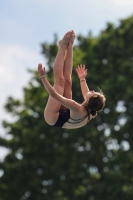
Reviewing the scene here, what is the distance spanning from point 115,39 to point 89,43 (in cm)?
206

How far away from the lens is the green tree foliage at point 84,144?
22219mm

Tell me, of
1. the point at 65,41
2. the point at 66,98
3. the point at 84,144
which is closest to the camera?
the point at 66,98

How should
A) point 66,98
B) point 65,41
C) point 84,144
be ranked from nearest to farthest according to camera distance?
point 66,98
point 65,41
point 84,144

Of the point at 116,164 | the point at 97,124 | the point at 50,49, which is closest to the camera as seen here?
the point at 116,164

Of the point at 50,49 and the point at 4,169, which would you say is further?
the point at 50,49

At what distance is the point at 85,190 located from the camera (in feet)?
72.7

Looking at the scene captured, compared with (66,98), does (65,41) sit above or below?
above

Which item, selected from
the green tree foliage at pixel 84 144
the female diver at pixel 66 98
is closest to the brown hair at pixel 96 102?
the female diver at pixel 66 98

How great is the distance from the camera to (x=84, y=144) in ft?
76.4

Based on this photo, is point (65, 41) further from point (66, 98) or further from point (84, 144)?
point (84, 144)

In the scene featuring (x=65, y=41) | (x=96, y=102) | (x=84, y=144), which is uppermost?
(x=84, y=144)

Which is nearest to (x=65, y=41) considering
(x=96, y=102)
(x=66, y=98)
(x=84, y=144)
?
(x=66, y=98)

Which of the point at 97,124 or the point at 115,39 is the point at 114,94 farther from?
the point at 115,39

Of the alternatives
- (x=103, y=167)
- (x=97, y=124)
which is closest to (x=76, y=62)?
(x=97, y=124)
